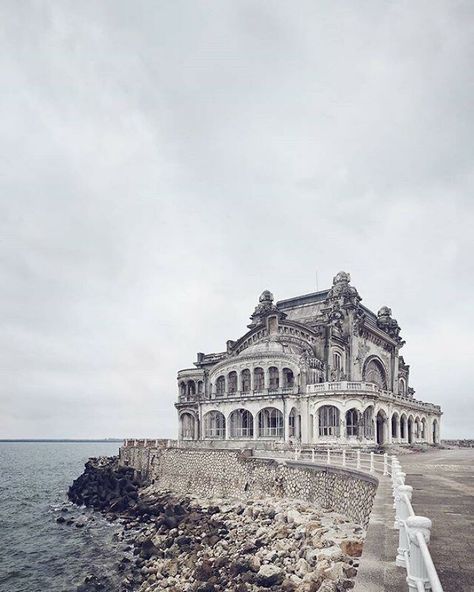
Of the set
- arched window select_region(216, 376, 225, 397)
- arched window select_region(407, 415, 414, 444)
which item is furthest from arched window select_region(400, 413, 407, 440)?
arched window select_region(216, 376, 225, 397)

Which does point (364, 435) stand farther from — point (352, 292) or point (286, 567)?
point (286, 567)

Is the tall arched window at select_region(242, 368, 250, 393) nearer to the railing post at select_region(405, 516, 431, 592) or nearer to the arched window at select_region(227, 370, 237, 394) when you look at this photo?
the arched window at select_region(227, 370, 237, 394)

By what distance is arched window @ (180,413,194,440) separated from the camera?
198 feet

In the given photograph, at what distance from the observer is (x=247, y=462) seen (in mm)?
36656

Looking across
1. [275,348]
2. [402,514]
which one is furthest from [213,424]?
[402,514]

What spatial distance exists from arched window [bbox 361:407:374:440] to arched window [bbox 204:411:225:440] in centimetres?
1556

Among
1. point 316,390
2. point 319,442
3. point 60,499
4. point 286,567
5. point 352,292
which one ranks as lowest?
point 60,499

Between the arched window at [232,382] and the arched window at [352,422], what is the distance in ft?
44.5

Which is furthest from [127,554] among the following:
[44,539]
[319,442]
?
[319,442]

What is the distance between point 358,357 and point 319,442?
14.1m

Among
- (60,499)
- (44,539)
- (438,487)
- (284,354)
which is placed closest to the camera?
(438,487)

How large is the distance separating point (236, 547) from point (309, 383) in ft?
79.8

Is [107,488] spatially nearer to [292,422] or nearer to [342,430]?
[292,422]

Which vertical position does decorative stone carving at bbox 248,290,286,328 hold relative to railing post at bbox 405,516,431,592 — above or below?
above
